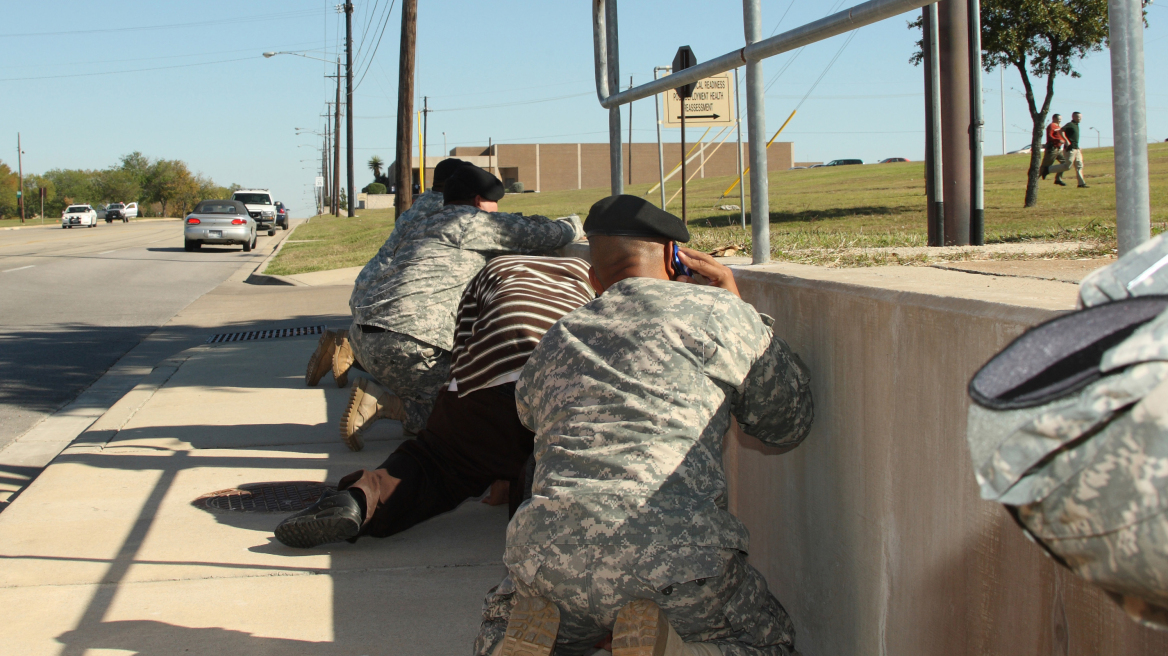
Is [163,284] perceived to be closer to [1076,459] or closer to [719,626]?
[719,626]

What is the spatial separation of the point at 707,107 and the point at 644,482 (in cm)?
1022

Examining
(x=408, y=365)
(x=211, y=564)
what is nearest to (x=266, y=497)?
(x=211, y=564)

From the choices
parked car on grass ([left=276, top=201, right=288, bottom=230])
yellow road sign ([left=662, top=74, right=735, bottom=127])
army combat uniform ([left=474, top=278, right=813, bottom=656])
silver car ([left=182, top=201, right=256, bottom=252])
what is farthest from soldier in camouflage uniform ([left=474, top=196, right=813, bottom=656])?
parked car on grass ([left=276, top=201, right=288, bottom=230])

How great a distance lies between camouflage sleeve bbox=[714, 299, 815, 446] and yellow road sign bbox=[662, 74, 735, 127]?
9.46 meters

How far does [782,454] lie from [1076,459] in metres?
2.05

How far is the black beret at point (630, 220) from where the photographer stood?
263 centimetres

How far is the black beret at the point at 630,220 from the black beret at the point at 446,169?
2.88 metres

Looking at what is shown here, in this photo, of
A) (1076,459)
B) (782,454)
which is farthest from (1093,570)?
(782,454)

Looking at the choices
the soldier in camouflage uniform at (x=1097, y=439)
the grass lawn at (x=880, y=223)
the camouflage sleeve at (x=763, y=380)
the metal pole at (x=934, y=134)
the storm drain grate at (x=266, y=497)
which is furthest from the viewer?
the metal pole at (x=934, y=134)

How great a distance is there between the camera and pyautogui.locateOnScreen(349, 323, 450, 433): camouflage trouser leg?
5.18m

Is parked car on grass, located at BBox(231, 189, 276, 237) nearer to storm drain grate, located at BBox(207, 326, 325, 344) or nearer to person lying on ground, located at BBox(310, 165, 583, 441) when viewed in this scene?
storm drain grate, located at BBox(207, 326, 325, 344)

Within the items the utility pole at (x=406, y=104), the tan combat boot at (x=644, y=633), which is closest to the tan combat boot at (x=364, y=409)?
the tan combat boot at (x=644, y=633)

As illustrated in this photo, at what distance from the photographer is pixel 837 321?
254cm

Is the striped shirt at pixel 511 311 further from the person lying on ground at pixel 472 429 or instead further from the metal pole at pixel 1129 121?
the metal pole at pixel 1129 121
